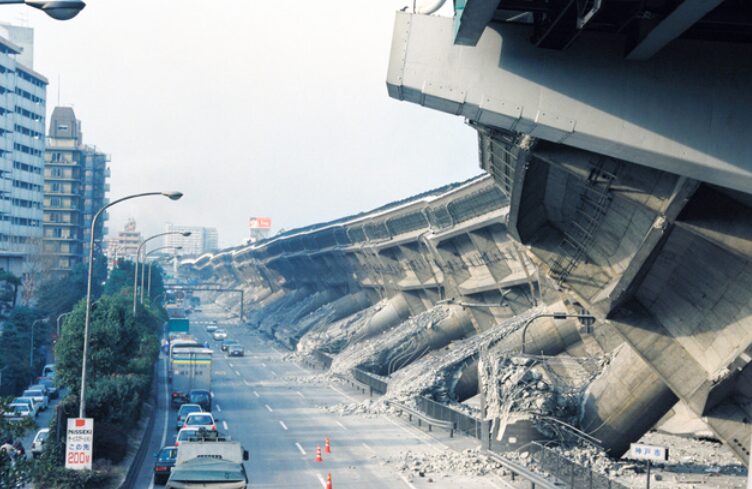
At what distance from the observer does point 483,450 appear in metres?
39.2

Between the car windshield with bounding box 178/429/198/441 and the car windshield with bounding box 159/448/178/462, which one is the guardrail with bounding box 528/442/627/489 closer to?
the car windshield with bounding box 178/429/198/441

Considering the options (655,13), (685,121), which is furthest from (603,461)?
(655,13)

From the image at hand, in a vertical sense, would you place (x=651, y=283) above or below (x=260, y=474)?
above

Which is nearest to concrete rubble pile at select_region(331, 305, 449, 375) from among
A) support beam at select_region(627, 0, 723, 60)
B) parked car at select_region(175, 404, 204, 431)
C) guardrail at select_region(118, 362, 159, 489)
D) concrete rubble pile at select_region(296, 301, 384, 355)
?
concrete rubble pile at select_region(296, 301, 384, 355)

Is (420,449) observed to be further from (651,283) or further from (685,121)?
(685,121)

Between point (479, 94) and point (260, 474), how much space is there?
22.7 m

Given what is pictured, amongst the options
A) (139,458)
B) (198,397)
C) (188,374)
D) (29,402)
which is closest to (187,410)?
(198,397)

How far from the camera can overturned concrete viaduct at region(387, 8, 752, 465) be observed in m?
16.9

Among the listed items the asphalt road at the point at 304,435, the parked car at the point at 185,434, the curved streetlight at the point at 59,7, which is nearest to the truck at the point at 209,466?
the asphalt road at the point at 304,435

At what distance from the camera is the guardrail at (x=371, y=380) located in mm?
64625

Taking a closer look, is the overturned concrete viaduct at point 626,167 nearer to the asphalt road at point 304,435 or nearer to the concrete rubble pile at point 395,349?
the asphalt road at point 304,435

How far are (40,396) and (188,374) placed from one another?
9732 mm

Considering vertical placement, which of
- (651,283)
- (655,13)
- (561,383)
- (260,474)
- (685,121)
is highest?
(655,13)

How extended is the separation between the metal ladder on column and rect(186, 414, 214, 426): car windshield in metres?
17.5
